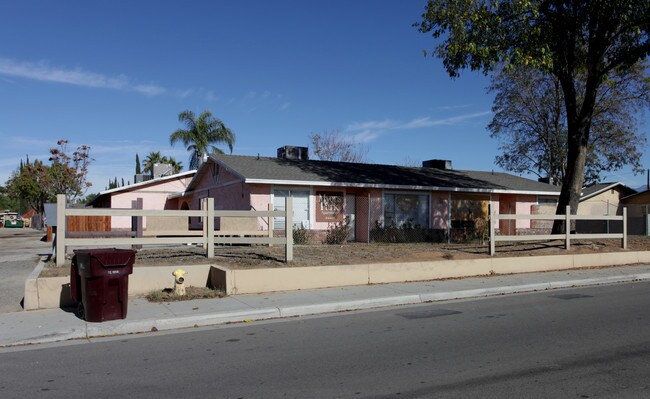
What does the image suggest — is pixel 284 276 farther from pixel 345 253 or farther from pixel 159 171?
pixel 159 171

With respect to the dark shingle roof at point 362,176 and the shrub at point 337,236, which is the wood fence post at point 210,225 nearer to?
the dark shingle roof at point 362,176

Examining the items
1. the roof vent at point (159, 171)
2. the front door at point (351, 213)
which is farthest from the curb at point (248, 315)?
the roof vent at point (159, 171)

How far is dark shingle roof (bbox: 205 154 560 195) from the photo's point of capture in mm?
21188

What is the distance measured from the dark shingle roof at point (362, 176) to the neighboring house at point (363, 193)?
0.04 metres

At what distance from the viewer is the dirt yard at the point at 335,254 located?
12043mm

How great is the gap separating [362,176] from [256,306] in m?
14.3

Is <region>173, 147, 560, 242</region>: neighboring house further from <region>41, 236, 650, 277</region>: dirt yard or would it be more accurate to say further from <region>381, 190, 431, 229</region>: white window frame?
<region>41, 236, 650, 277</region>: dirt yard

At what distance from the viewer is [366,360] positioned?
257 inches

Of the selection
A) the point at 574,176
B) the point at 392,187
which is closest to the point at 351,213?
the point at 392,187

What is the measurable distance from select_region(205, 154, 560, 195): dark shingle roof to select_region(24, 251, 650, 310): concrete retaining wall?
8.32 metres

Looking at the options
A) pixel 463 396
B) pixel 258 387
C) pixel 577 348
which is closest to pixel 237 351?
pixel 258 387

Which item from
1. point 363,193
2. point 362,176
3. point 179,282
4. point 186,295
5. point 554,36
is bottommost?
point 186,295

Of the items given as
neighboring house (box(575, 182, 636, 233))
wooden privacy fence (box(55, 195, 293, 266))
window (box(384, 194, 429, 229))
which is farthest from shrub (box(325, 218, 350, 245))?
neighboring house (box(575, 182, 636, 233))

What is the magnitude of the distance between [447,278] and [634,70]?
2305 cm
